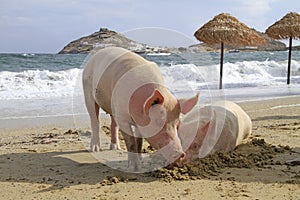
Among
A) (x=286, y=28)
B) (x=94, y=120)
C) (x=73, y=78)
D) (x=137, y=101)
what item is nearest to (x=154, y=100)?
(x=137, y=101)

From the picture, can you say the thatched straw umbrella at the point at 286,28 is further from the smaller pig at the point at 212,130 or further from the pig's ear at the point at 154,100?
the pig's ear at the point at 154,100

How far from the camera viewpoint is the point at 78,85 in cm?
600

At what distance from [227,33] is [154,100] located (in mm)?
13782

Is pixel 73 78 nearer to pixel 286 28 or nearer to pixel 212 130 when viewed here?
pixel 286 28

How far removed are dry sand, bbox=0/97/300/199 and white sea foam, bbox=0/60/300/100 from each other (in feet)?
3.61

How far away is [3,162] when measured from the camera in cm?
511

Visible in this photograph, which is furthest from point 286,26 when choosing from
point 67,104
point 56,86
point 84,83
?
point 84,83

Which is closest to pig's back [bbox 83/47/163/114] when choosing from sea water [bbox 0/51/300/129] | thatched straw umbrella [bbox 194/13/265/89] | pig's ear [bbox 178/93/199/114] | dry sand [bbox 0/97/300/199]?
sea water [bbox 0/51/300/129]

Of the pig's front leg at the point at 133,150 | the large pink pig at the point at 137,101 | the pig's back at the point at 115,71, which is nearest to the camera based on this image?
the large pink pig at the point at 137,101

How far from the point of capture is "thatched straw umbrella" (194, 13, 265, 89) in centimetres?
1692

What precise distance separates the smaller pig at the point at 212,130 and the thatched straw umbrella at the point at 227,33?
11212 millimetres

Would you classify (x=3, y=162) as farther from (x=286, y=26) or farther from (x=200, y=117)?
(x=286, y=26)

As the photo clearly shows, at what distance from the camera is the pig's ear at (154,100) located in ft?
12.2

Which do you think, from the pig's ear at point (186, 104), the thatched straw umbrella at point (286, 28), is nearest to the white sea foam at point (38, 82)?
the thatched straw umbrella at point (286, 28)
